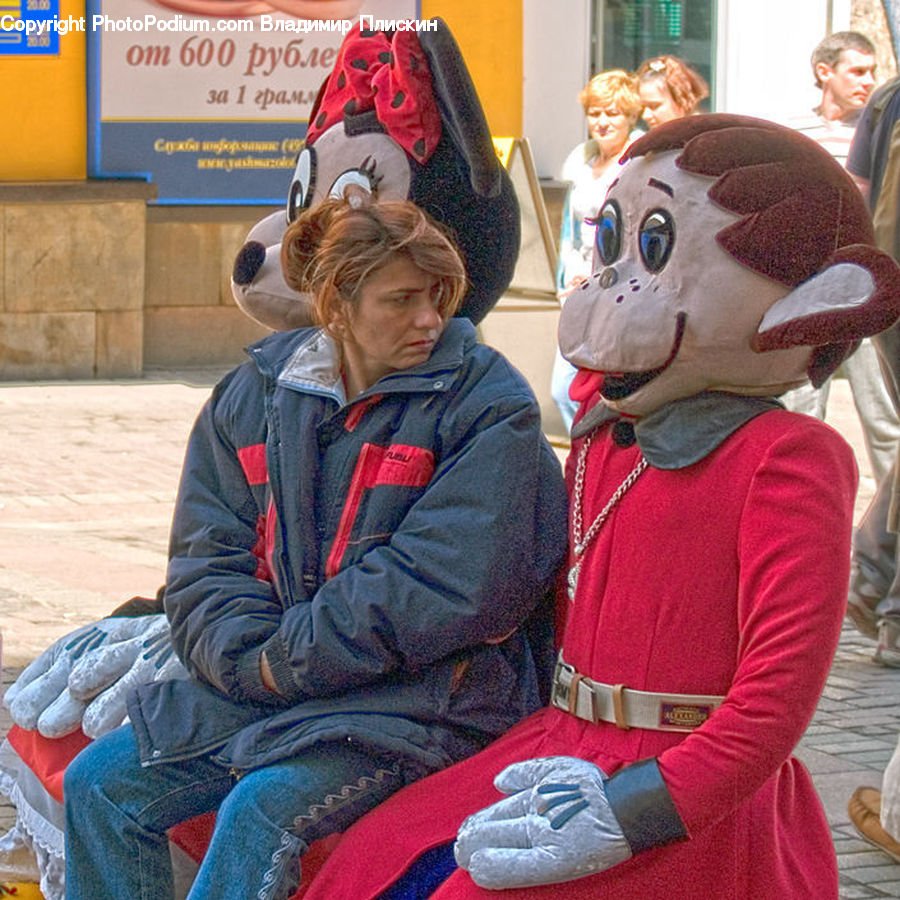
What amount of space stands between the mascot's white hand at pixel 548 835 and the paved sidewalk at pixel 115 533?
1552mm

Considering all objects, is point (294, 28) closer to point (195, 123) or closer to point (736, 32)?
point (195, 123)

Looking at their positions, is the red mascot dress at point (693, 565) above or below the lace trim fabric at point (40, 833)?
above

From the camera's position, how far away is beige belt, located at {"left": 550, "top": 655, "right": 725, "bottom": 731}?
2.61m

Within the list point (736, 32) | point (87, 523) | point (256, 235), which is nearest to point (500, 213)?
point (256, 235)

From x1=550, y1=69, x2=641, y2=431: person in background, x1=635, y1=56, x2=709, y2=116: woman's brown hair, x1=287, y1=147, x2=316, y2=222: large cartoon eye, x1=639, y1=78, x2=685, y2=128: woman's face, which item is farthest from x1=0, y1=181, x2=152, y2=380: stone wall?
x1=287, y1=147, x2=316, y2=222: large cartoon eye

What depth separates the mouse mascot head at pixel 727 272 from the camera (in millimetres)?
2604

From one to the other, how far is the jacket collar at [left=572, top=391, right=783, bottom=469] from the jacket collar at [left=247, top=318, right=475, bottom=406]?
0.40 meters

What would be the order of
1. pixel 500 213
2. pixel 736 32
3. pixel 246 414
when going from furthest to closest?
pixel 736 32, pixel 500 213, pixel 246 414

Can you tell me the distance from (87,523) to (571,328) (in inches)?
212

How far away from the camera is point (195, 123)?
12484mm

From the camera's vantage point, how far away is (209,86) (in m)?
12.5

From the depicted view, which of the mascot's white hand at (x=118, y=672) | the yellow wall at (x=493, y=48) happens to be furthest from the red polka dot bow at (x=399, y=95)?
the yellow wall at (x=493, y=48)

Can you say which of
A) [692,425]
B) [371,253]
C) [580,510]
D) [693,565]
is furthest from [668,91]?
[693,565]

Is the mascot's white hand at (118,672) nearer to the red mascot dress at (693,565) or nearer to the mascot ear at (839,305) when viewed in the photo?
the red mascot dress at (693,565)
